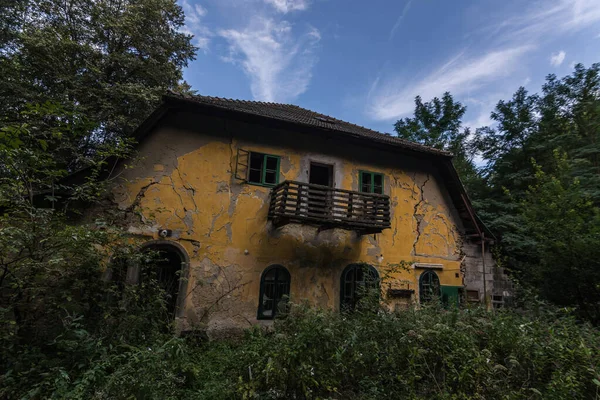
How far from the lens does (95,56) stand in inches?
507

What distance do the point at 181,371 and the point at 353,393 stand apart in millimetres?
2686

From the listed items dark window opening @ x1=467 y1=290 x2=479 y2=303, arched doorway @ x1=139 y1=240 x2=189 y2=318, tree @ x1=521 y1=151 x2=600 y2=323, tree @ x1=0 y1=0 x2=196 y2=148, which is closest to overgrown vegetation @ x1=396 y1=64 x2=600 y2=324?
tree @ x1=521 y1=151 x2=600 y2=323

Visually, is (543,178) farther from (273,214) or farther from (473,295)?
(273,214)

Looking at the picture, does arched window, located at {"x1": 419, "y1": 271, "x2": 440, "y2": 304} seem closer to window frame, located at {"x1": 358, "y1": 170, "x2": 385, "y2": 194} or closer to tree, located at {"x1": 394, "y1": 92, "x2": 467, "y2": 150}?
window frame, located at {"x1": 358, "y1": 170, "x2": 385, "y2": 194}

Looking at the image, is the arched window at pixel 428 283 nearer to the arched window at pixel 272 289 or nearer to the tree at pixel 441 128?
the arched window at pixel 272 289

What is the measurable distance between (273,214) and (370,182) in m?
3.84

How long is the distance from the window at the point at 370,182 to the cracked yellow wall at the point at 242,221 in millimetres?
225

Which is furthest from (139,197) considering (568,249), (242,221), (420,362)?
(568,249)

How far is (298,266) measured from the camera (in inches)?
363

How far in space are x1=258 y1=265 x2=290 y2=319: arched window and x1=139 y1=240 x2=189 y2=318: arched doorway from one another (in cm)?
208

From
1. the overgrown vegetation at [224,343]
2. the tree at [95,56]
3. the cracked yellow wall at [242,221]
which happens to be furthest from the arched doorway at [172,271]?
the tree at [95,56]

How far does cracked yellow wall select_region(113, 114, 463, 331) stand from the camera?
8.12 m

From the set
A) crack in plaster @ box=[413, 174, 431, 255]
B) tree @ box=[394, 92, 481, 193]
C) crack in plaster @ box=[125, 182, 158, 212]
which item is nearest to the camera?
crack in plaster @ box=[125, 182, 158, 212]

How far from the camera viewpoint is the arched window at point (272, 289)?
28.2 ft
